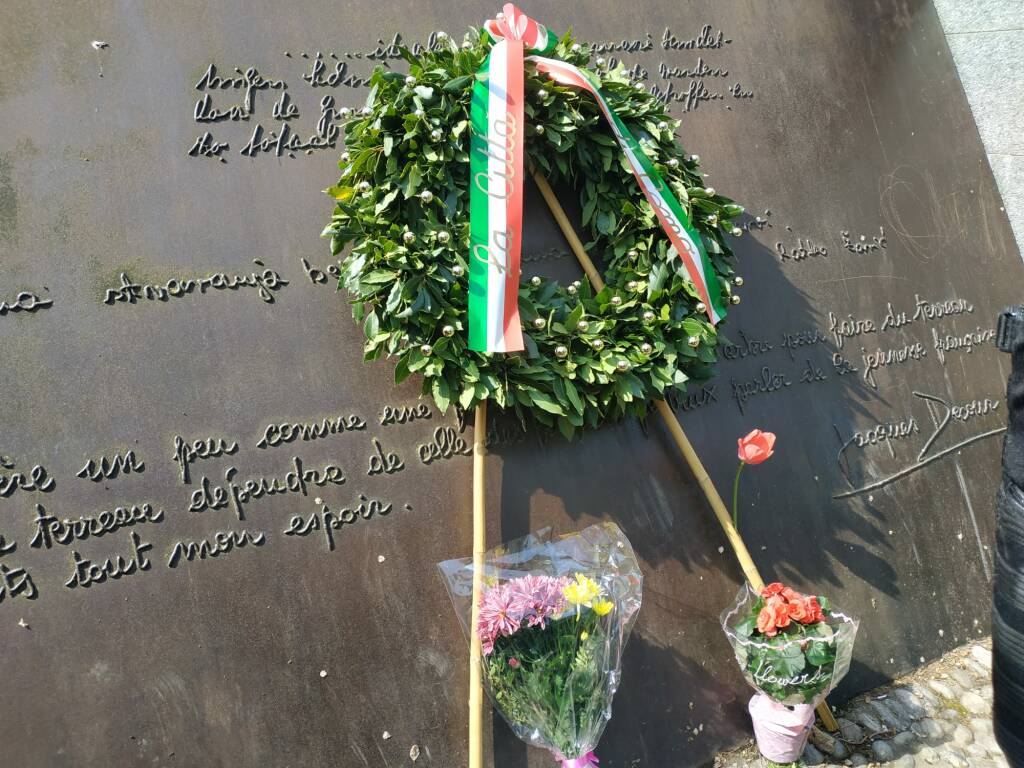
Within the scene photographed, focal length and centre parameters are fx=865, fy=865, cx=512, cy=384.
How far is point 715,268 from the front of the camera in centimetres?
359

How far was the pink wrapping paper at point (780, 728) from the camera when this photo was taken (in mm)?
3188

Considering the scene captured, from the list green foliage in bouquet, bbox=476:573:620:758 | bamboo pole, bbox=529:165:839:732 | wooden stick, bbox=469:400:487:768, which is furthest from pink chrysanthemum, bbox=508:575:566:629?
bamboo pole, bbox=529:165:839:732

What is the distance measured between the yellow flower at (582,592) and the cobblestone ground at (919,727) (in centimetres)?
113

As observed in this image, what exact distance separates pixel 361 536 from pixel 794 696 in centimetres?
166

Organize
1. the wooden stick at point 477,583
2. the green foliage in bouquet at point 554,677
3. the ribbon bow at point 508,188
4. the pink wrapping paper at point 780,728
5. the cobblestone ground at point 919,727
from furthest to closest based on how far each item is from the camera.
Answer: the cobblestone ground at point 919,727
the pink wrapping paper at point 780,728
the ribbon bow at point 508,188
the wooden stick at point 477,583
the green foliage in bouquet at point 554,677

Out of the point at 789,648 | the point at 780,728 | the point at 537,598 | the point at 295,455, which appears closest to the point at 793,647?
the point at 789,648

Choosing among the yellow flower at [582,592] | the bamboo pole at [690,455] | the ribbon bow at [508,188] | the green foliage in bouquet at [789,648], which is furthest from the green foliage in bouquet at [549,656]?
the bamboo pole at [690,455]

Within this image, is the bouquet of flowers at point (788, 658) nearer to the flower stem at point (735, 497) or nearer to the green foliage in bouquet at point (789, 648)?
the green foliage in bouquet at point (789, 648)

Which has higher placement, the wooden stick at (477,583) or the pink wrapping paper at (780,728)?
the wooden stick at (477,583)

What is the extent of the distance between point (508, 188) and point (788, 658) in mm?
1972

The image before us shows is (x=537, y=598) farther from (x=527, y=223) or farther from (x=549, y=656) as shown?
(x=527, y=223)

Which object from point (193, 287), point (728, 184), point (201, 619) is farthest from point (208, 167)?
point (728, 184)

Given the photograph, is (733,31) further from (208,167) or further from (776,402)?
(208,167)

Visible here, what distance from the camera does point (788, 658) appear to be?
3078 millimetres
